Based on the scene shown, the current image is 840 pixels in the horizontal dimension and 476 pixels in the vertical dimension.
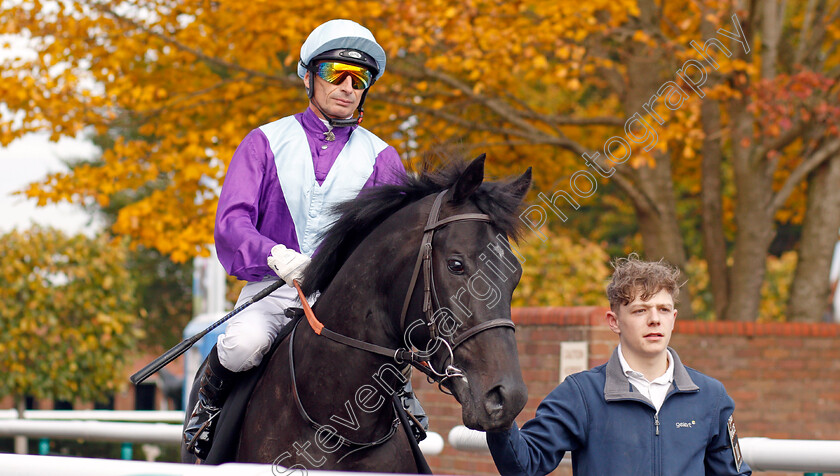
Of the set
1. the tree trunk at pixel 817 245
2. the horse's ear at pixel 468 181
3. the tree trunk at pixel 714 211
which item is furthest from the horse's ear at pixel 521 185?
the tree trunk at pixel 714 211

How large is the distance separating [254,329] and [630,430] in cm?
130

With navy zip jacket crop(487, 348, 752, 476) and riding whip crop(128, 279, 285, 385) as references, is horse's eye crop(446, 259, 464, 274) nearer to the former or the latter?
navy zip jacket crop(487, 348, 752, 476)

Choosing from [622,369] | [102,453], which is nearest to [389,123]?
[102,453]

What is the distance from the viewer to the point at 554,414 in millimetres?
2697

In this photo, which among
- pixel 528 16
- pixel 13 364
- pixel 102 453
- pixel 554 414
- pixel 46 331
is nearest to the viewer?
pixel 554 414

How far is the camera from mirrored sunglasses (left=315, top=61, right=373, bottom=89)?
135 inches

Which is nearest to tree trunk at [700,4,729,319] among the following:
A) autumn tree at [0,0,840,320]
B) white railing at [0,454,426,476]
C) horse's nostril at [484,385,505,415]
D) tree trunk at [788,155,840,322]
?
autumn tree at [0,0,840,320]

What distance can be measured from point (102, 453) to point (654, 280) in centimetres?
671

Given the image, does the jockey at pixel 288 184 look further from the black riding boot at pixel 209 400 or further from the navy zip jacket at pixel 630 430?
the navy zip jacket at pixel 630 430

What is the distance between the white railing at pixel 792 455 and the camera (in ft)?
10.4

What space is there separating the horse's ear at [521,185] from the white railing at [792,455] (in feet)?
4.63

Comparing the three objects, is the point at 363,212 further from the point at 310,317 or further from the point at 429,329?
the point at 429,329

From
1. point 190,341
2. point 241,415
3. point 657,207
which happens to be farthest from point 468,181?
point 657,207

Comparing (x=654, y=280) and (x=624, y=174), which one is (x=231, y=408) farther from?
(x=624, y=174)
